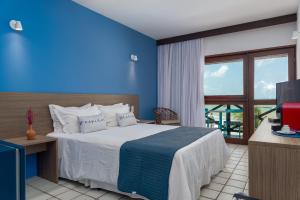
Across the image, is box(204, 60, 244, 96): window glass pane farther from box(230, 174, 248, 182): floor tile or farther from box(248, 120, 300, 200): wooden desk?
box(248, 120, 300, 200): wooden desk

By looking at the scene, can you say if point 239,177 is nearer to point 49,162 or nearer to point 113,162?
point 113,162

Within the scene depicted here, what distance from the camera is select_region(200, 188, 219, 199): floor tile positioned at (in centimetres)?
224

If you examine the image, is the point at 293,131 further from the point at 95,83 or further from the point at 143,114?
the point at 143,114

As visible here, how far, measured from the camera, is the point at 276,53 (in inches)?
167

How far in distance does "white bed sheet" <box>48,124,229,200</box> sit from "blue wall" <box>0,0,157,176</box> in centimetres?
63

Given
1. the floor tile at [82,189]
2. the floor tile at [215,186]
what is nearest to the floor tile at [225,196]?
the floor tile at [215,186]

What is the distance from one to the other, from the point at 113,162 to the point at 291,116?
182 cm

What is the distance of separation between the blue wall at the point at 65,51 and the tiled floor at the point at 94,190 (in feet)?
1.40

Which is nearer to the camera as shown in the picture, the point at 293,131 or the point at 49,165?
the point at 293,131

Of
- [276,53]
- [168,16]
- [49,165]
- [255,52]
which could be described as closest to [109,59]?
[168,16]

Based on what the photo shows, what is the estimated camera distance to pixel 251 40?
14.2 feet

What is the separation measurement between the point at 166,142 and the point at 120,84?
228 centimetres

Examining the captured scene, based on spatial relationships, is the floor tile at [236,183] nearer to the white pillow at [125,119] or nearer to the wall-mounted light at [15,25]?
the white pillow at [125,119]

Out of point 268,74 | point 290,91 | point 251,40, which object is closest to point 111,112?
point 290,91
